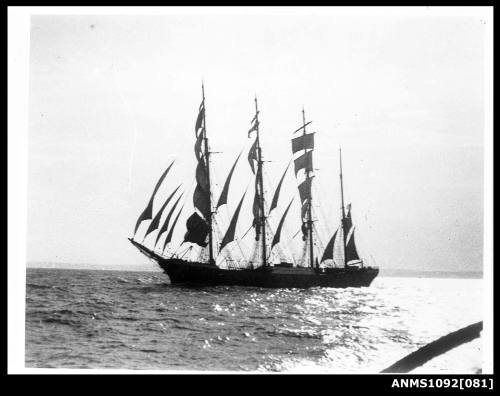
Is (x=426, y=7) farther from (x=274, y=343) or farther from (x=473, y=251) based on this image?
(x=274, y=343)

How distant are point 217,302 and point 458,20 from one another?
1061 centimetres

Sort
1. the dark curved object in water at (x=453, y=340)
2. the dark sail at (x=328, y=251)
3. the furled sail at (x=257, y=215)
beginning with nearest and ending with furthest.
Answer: the dark curved object in water at (x=453, y=340) < the furled sail at (x=257, y=215) < the dark sail at (x=328, y=251)

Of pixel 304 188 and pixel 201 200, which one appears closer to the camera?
pixel 201 200

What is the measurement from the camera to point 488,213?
28.0ft

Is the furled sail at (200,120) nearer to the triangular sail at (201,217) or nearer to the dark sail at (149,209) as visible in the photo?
the dark sail at (149,209)

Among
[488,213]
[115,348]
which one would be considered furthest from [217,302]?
[488,213]

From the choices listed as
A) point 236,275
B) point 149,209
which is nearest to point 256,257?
point 236,275

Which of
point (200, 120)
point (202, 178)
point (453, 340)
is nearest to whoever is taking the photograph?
point (453, 340)

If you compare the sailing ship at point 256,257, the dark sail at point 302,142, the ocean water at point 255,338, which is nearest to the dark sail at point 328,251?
the sailing ship at point 256,257

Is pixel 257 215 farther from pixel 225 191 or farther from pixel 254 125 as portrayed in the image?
pixel 254 125

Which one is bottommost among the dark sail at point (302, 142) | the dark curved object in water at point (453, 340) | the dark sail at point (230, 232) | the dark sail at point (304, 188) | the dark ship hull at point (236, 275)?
the dark ship hull at point (236, 275)

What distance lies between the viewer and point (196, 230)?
67.9 feet

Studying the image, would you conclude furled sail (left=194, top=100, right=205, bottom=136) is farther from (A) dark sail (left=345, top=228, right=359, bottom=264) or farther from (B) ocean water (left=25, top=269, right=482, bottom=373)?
(A) dark sail (left=345, top=228, right=359, bottom=264)

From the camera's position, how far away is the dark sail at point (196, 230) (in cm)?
2011
